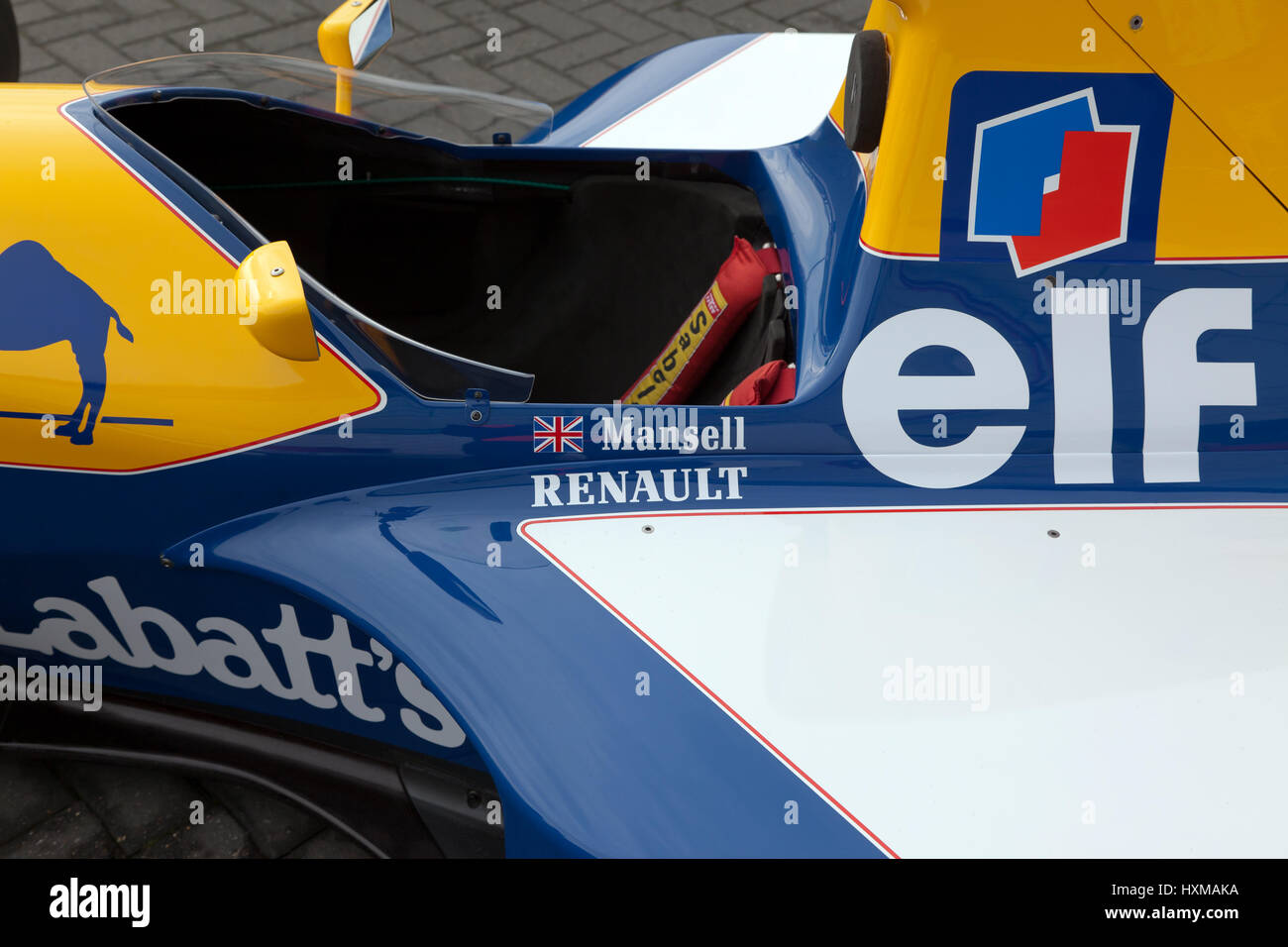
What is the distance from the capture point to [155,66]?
2113mm

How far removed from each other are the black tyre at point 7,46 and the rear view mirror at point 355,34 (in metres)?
1.17

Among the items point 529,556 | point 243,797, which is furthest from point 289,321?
point 243,797

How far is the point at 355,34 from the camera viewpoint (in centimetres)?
224

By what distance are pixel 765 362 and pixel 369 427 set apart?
72 centimetres

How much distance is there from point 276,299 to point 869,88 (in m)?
0.95

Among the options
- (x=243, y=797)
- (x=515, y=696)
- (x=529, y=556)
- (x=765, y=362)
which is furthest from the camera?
(x=243, y=797)

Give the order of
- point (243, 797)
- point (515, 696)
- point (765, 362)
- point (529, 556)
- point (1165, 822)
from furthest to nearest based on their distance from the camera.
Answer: point (243, 797)
point (765, 362)
point (529, 556)
point (515, 696)
point (1165, 822)

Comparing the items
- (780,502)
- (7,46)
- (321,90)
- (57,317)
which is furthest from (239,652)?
(7,46)

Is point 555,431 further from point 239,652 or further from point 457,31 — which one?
point 457,31

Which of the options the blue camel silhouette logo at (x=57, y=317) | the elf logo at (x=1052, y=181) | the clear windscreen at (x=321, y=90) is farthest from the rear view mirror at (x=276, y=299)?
the elf logo at (x=1052, y=181)

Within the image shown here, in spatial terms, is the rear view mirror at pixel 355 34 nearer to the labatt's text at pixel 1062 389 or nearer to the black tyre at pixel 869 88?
the black tyre at pixel 869 88

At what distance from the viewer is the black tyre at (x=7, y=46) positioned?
288 centimetres

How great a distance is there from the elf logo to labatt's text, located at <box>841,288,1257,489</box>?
12 cm
